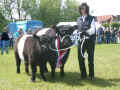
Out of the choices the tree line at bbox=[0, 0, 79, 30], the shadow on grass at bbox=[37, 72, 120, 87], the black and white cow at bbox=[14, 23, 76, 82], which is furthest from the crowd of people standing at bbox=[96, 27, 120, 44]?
the tree line at bbox=[0, 0, 79, 30]

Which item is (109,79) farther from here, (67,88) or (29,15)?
(29,15)

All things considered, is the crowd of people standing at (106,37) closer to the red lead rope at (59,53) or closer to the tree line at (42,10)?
the red lead rope at (59,53)

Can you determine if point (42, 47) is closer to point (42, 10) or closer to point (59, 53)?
point (59, 53)

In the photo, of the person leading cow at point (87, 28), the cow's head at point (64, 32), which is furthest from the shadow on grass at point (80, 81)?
the cow's head at point (64, 32)

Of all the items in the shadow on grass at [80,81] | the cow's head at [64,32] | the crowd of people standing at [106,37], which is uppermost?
the cow's head at [64,32]

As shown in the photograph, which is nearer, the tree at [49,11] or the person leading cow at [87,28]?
the person leading cow at [87,28]

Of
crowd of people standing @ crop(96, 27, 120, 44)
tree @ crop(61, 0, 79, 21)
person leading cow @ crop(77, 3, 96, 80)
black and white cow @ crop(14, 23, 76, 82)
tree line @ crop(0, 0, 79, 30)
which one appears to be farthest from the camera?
tree @ crop(61, 0, 79, 21)

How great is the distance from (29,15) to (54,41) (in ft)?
141

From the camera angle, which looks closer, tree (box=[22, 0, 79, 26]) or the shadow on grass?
the shadow on grass

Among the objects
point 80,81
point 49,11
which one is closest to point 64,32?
point 80,81

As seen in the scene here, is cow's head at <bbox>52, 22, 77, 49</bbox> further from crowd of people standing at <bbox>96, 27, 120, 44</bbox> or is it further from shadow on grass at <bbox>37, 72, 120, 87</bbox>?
crowd of people standing at <bbox>96, 27, 120, 44</bbox>

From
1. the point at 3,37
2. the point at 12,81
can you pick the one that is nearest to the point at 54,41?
the point at 12,81

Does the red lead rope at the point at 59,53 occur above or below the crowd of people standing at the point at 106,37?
above

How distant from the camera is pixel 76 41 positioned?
21.3 feet
